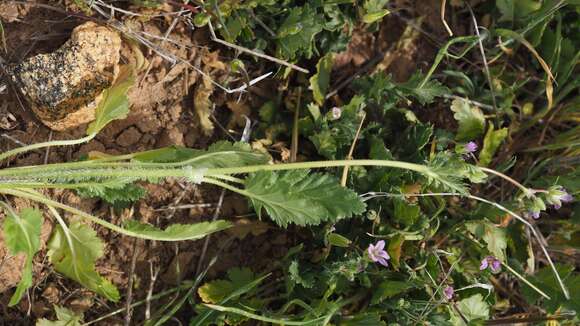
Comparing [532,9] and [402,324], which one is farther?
[532,9]

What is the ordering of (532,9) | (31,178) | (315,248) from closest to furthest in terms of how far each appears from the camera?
(31,178)
(315,248)
(532,9)

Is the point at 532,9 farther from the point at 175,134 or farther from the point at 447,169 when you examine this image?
the point at 175,134

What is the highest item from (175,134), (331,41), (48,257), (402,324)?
(331,41)

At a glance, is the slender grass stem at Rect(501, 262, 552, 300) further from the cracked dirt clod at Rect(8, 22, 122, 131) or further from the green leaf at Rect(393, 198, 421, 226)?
the cracked dirt clod at Rect(8, 22, 122, 131)

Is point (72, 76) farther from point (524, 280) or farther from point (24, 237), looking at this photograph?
point (524, 280)

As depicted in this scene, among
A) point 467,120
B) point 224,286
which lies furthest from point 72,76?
point 467,120

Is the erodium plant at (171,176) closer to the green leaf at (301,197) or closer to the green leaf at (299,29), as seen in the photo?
the green leaf at (301,197)

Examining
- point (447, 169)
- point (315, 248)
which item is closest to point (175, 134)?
point (315, 248)
